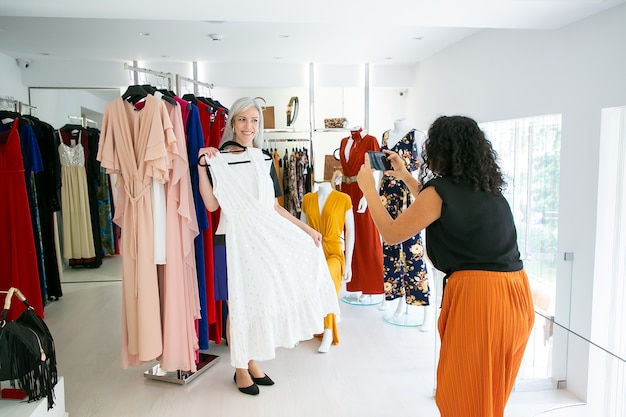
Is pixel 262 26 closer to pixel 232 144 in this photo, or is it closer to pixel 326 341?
pixel 232 144

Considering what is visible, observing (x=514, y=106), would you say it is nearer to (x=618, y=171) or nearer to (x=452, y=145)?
(x=618, y=171)

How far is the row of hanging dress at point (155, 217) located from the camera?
2.73 metres

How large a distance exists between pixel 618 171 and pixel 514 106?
115 cm

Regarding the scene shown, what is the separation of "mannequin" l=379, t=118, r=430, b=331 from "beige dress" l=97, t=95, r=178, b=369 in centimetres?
204

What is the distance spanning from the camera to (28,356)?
2.38m

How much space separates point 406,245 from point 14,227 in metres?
3.12

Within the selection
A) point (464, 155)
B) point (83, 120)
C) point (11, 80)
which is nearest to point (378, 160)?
point (464, 155)

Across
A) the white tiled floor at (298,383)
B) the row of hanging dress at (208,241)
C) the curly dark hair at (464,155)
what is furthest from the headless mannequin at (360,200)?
the curly dark hair at (464,155)

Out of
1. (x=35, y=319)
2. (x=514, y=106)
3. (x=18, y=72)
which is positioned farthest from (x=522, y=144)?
(x=18, y=72)

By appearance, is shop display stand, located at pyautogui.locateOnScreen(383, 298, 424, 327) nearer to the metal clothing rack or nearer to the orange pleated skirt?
the metal clothing rack

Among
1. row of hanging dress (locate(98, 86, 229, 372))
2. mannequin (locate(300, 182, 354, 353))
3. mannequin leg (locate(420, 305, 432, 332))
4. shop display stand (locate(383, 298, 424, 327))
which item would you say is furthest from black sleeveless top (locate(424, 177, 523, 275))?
shop display stand (locate(383, 298, 424, 327))

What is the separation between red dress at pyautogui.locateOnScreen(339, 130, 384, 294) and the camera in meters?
4.45

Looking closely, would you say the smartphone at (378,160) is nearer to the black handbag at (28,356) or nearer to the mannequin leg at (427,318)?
the black handbag at (28,356)

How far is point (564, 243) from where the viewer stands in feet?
11.0
